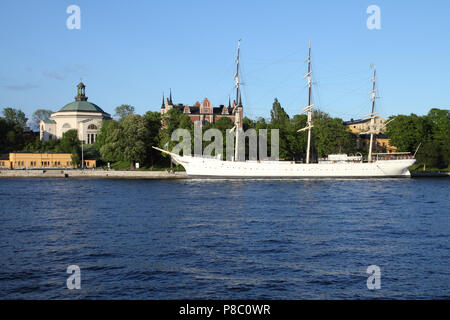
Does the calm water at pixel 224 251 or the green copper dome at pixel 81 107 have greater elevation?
the green copper dome at pixel 81 107

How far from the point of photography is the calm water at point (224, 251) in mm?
15328

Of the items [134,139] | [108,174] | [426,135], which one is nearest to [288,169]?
[134,139]

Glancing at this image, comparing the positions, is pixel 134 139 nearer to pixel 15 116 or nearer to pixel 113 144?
pixel 113 144

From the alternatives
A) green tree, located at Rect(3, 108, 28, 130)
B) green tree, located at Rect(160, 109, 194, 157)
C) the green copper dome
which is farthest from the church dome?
green tree, located at Rect(160, 109, 194, 157)

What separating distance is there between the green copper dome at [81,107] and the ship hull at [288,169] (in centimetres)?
8276

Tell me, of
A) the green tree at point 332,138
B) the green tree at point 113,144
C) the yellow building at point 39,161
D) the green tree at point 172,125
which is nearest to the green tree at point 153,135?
the green tree at point 172,125

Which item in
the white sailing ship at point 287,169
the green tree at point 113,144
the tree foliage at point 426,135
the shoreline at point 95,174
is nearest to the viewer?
the white sailing ship at point 287,169

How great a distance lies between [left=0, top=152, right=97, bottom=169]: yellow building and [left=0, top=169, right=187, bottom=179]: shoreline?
15038 mm

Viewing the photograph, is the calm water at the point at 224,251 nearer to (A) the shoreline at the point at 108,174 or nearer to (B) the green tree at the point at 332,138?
(A) the shoreline at the point at 108,174

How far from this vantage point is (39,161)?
346 ft

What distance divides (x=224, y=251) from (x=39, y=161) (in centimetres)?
9531
